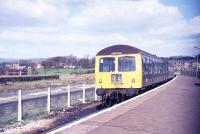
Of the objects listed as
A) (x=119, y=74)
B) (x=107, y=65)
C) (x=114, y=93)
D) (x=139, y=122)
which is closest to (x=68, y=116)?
(x=114, y=93)

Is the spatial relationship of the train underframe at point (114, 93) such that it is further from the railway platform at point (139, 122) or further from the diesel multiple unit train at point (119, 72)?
the railway platform at point (139, 122)

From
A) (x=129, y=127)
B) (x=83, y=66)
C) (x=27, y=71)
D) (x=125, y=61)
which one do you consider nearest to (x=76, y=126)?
(x=129, y=127)

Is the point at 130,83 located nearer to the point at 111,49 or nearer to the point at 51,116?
the point at 111,49

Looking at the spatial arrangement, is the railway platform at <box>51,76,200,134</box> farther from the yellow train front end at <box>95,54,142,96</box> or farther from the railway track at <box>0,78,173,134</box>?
the yellow train front end at <box>95,54,142,96</box>

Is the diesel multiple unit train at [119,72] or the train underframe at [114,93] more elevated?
the diesel multiple unit train at [119,72]

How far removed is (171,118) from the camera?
10727 millimetres

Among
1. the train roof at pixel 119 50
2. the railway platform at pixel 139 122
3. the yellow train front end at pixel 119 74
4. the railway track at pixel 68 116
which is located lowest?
the railway track at pixel 68 116

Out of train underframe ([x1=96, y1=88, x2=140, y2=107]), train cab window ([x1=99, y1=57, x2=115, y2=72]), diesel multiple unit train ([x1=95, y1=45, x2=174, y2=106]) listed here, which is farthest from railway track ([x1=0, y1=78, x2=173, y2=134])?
train cab window ([x1=99, y1=57, x2=115, y2=72])

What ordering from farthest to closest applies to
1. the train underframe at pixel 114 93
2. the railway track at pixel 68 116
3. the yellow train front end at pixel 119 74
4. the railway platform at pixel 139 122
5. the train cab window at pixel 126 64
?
1. the train cab window at pixel 126 64
2. the yellow train front end at pixel 119 74
3. the train underframe at pixel 114 93
4. the railway track at pixel 68 116
5. the railway platform at pixel 139 122

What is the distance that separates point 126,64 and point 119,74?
2.29 feet

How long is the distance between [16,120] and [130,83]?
6.75 meters

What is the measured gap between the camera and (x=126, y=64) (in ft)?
58.3

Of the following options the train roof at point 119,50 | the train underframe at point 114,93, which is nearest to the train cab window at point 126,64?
the train roof at point 119,50

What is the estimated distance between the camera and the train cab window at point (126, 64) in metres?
17.6
